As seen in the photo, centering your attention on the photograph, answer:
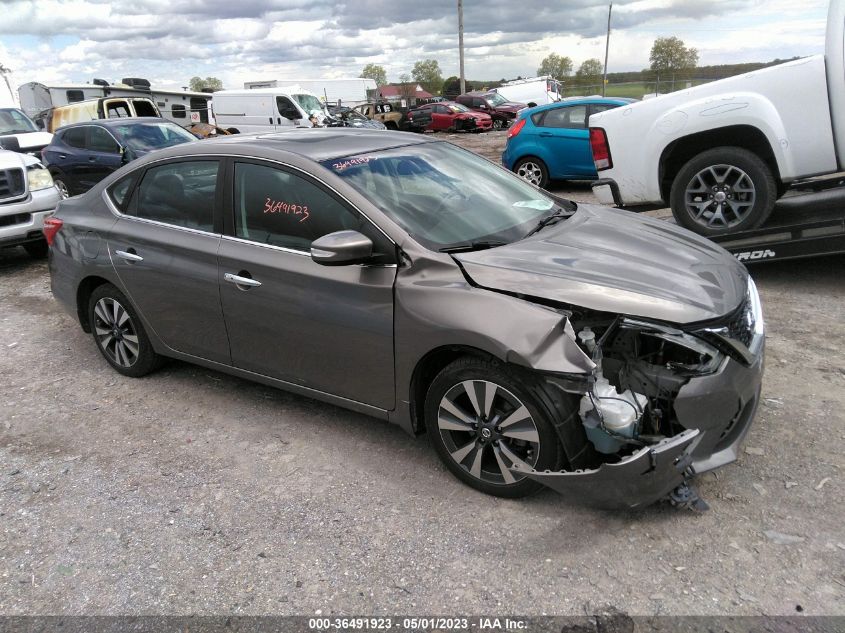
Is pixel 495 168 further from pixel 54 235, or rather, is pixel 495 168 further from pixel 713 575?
pixel 54 235

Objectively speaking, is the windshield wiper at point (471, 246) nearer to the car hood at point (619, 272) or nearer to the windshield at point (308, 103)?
the car hood at point (619, 272)

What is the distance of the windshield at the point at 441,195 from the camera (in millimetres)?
3268

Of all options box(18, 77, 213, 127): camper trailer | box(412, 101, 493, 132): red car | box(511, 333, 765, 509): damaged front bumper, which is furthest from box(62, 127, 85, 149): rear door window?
box(412, 101, 493, 132): red car

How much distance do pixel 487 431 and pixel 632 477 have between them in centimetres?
66

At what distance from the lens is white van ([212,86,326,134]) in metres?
20.3

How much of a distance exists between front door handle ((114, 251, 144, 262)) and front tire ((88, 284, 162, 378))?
30 centimetres

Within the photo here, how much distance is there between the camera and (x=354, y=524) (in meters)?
2.96

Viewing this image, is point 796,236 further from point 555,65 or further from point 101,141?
point 555,65

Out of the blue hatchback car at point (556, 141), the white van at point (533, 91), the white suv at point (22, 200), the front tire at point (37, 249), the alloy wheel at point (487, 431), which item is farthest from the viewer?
the white van at point (533, 91)

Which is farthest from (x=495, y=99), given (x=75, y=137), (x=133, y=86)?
(x=75, y=137)

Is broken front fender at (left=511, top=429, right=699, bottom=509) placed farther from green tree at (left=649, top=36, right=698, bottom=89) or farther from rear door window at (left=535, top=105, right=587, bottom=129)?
green tree at (left=649, top=36, right=698, bottom=89)

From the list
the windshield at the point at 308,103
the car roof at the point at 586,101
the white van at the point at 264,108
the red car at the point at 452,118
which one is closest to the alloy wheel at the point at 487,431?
the car roof at the point at 586,101

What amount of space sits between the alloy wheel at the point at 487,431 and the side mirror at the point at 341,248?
0.76 m

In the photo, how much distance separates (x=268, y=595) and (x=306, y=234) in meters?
1.75
